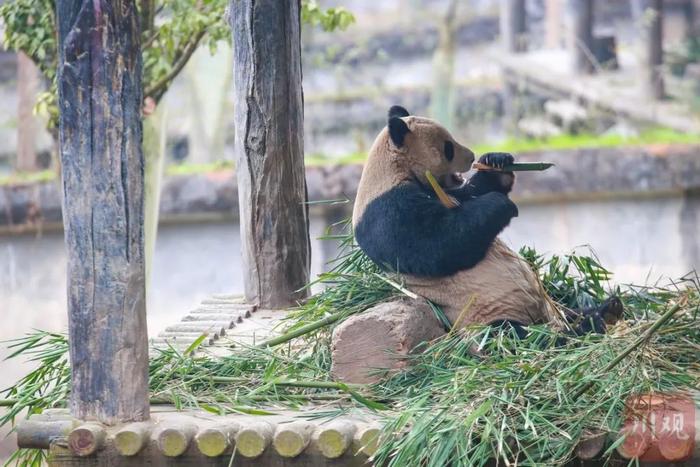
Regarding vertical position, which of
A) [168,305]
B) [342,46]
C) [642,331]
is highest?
[342,46]

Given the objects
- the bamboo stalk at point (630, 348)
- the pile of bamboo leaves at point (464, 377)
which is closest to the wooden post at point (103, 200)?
the pile of bamboo leaves at point (464, 377)

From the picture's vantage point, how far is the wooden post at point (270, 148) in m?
6.31

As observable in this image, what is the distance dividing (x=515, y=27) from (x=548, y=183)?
86.3 inches

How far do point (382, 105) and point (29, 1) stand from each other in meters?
5.71

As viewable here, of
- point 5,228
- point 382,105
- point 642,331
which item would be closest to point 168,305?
point 5,228

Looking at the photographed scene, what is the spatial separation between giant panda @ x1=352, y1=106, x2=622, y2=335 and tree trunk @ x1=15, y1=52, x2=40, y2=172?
783 centimetres

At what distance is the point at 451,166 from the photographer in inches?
200

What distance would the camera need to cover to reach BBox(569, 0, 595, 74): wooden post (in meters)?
12.5

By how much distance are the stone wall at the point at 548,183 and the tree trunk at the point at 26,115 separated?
0.59 meters

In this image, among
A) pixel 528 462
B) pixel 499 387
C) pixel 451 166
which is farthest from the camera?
pixel 451 166

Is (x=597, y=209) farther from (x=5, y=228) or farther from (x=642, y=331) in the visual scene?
(x=642, y=331)

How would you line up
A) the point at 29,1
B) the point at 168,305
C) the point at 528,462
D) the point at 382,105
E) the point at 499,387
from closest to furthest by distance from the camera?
the point at 528,462 < the point at 499,387 < the point at 29,1 < the point at 168,305 < the point at 382,105

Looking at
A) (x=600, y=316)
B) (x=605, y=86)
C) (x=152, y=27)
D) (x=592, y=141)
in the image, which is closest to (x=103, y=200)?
(x=600, y=316)

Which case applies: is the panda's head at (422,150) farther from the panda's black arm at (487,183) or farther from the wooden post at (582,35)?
the wooden post at (582,35)
